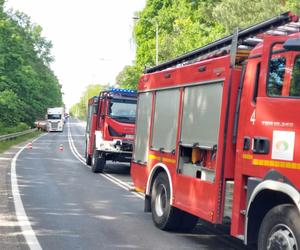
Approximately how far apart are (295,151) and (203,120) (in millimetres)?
2225

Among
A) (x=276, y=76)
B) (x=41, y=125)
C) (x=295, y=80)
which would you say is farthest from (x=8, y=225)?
(x=41, y=125)

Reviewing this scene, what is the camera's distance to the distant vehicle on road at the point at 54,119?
7131 cm

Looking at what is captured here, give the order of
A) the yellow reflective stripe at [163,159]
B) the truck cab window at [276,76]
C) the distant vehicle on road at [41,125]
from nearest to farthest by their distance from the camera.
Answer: the truck cab window at [276,76], the yellow reflective stripe at [163,159], the distant vehicle on road at [41,125]

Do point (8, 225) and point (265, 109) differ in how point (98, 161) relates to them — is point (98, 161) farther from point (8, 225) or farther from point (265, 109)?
point (265, 109)

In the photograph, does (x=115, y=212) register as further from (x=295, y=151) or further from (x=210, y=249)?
(x=295, y=151)

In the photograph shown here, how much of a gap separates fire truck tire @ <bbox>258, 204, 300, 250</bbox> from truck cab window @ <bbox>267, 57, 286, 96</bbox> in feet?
3.96

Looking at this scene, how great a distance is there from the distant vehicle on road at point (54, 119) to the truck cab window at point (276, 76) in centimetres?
6658

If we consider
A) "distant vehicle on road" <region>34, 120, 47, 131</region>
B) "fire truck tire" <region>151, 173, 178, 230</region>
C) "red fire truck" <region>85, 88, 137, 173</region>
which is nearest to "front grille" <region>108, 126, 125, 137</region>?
"red fire truck" <region>85, 88, 137, 173</region>

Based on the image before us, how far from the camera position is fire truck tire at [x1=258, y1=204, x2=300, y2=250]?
545 centimetres

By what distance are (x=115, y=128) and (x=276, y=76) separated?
13.3m

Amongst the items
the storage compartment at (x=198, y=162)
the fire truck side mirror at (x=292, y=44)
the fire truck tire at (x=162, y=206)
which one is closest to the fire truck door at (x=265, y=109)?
the fire truck side mirror at (x=292, y=44)

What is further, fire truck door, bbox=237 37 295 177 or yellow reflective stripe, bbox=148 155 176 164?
yellow reflective stripe, bbox=148 155 176 164

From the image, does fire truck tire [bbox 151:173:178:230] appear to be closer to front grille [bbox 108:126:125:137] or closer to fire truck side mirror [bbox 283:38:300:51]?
fire truck side mirror [bbox 283:38:300:51]

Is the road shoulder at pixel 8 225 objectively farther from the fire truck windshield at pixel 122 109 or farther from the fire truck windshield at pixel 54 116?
the fire truck windshield at pixel 54 116
